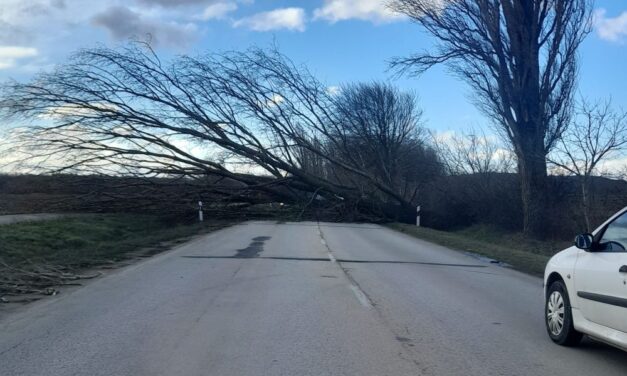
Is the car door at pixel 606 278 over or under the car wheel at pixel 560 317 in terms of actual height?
over

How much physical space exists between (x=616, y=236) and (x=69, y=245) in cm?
1807

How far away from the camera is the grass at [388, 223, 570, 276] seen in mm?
16891

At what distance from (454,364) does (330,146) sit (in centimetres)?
3219

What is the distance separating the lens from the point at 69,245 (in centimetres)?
2058

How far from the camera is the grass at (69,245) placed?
11.4 meters

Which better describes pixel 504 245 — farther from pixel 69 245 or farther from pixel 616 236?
pixel 616 236

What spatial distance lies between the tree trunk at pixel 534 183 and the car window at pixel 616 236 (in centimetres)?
2227

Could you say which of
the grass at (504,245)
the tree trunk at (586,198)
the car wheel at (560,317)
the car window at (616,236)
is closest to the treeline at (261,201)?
the tree trunk at (586,198)

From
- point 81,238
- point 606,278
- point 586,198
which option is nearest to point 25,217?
point 81,238

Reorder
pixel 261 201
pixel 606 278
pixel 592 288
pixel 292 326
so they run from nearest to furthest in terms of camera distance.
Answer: pixel 606 278, pixel 592 288, pixel 292 326, pixel 261 201

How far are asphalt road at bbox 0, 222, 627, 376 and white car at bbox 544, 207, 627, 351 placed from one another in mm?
319

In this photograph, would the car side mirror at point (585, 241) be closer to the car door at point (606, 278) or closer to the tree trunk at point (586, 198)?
the car door at point (606, 278)

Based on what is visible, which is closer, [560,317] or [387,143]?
[560,317]

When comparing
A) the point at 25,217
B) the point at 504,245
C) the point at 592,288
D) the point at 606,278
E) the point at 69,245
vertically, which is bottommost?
the point at 504,245
